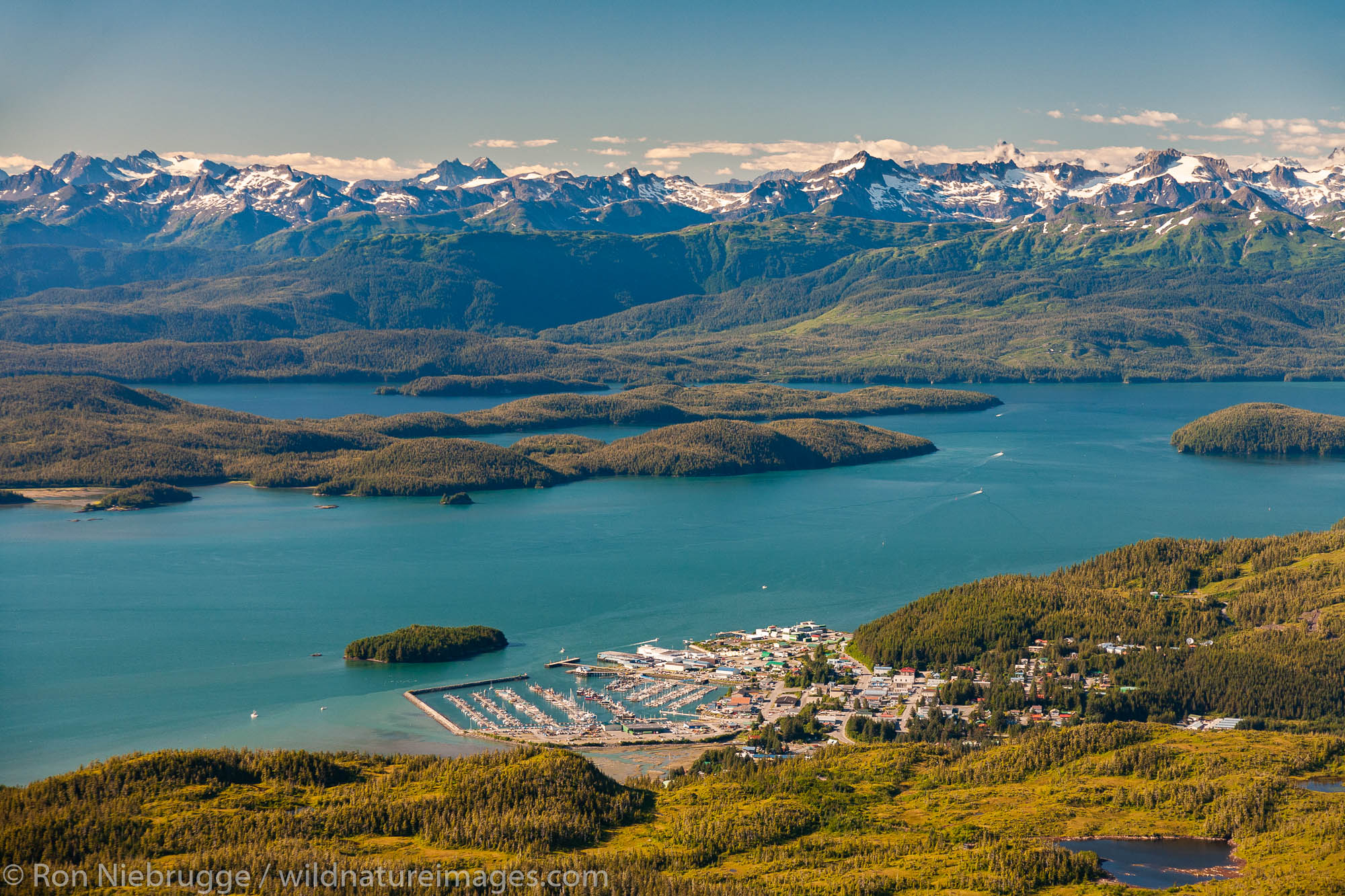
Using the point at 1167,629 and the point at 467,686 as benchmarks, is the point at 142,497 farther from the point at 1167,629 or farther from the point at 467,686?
the point at 1167,629

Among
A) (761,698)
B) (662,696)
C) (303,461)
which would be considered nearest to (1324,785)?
(761,698)

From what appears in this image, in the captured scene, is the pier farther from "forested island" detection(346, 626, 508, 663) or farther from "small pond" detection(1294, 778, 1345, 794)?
"small pond" detection(1294, 778, 1345, 794)

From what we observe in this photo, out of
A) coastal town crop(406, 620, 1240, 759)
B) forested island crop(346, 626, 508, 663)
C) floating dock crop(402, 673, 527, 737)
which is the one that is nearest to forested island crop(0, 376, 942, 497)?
forested island crop(346, 626, 508, 663)

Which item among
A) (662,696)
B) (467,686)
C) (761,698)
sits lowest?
(761,698)

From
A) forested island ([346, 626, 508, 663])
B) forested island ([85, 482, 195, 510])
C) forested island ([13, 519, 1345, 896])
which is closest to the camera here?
forested island ([13, 519, 1345, 896])

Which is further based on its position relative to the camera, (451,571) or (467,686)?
(451,571)

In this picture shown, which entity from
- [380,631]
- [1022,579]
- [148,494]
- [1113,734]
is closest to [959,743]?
[1113,734]
